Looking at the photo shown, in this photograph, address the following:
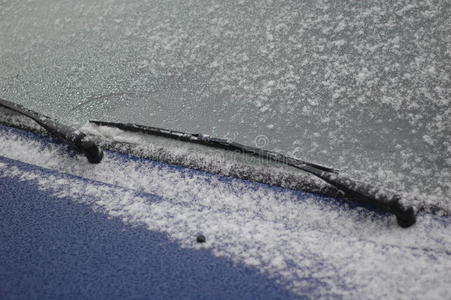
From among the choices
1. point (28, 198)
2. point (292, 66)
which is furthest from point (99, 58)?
point (292, 66)

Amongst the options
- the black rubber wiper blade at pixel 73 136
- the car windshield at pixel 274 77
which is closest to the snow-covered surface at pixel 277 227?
the black rubber wiper blade at pixel 73 136

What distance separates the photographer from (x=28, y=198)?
1424 mm

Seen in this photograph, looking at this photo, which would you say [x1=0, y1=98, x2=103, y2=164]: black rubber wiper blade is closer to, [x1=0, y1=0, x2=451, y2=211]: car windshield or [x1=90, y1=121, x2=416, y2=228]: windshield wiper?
[x1=0, y1=0, x2=451, y2=211]: car windshield

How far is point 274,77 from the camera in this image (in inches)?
59.7

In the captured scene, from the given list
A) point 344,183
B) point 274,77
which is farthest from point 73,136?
point 344,183

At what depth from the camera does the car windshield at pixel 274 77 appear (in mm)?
1314

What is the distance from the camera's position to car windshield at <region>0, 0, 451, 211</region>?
131 cm

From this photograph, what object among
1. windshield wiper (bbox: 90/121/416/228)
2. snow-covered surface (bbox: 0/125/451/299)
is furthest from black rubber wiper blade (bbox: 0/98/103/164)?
windshield wiper (bbox: 90/121/416/228)

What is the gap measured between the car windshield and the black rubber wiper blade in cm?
12

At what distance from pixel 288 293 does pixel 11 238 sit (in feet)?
2.84

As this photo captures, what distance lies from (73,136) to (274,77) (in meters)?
0.73

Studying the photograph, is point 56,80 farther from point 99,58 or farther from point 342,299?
point 342,299

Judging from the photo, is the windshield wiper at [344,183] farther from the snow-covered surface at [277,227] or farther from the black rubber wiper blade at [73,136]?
the black rubber wiper blade at [73,136]

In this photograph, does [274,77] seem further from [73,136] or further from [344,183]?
[73,136]
